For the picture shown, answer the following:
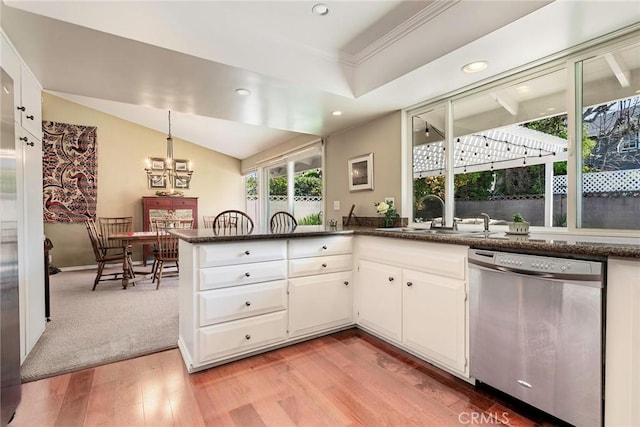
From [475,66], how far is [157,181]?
6.20m

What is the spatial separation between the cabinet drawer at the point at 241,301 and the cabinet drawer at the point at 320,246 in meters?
0.26

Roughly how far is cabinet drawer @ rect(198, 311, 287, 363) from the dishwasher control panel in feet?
4.67

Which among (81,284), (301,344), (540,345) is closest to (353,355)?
(301,344)

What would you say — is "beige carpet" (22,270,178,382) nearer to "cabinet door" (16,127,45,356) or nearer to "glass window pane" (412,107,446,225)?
"cabinet door" (16,127,45,356)

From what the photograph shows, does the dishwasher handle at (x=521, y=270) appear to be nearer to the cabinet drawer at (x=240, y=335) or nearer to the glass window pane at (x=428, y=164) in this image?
the glass window pane at (x=428, y=164)

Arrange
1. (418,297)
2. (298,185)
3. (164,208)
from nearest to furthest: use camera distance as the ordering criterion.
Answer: (418,297) → (298,185) → (164,208)

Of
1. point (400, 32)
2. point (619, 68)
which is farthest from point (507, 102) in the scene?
point (400, 32)

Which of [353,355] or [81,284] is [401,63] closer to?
[353,355]

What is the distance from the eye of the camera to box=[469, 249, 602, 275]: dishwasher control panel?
1307 mm

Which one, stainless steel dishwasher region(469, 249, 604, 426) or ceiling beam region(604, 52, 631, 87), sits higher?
ceiling beam region(604, 52, 631, 87)

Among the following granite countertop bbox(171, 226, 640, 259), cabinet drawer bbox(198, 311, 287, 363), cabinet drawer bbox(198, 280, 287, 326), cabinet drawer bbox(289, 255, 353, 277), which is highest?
granite countertop bbox(171, 226, 640, 259)

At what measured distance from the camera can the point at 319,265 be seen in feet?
7.95

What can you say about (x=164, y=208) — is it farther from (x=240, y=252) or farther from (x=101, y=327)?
(x=240, y=252)

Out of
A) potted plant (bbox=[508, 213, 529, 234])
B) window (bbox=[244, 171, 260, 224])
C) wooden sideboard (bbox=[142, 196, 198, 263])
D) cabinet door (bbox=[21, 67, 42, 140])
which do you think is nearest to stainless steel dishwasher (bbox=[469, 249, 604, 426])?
potted plant (bbox=[508, 213, 529, 234])
